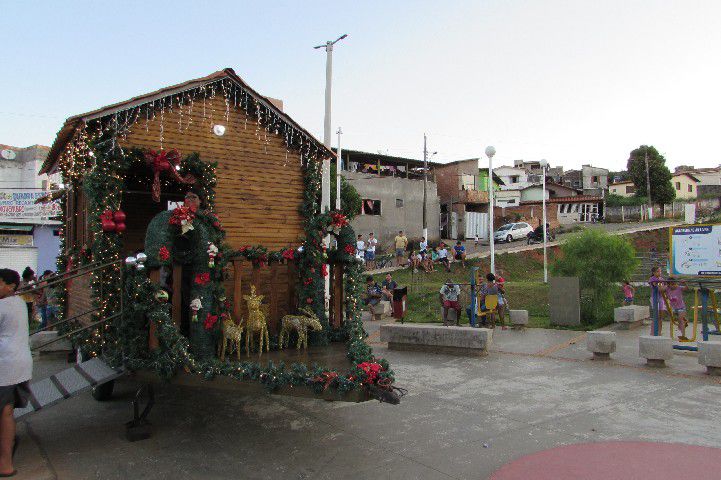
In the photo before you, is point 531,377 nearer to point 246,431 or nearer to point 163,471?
point 246,431

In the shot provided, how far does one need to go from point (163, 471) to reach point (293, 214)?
212 inches

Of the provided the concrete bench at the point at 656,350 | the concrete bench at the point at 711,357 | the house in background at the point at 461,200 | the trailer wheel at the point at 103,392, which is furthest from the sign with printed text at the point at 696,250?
the house in background at the point at 461,200

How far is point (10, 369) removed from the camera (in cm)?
530

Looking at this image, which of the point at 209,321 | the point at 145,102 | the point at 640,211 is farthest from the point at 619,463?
the point at 640,211

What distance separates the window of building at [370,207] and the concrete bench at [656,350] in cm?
2811

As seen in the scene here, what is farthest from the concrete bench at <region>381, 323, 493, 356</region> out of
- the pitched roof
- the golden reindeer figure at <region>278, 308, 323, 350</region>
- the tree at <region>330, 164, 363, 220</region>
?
the tree at <region>330, 164, 363, 220</region>

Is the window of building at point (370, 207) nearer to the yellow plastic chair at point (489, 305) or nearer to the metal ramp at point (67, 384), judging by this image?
the yellow plastic chair at point (489, 305)

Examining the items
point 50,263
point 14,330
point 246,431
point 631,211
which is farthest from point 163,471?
point 631,211

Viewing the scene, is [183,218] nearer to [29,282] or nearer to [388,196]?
[29,282]

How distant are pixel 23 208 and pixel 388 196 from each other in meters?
22.7

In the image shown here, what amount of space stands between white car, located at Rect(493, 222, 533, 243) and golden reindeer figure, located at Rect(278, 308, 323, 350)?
114 feet

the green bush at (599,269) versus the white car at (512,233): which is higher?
the white car at (512,233)

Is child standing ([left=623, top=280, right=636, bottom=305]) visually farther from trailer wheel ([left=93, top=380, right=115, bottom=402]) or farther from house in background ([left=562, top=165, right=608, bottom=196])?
house in background ([left=562, top=165, right=608, bottom=196])

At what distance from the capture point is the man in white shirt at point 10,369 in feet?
17.3
